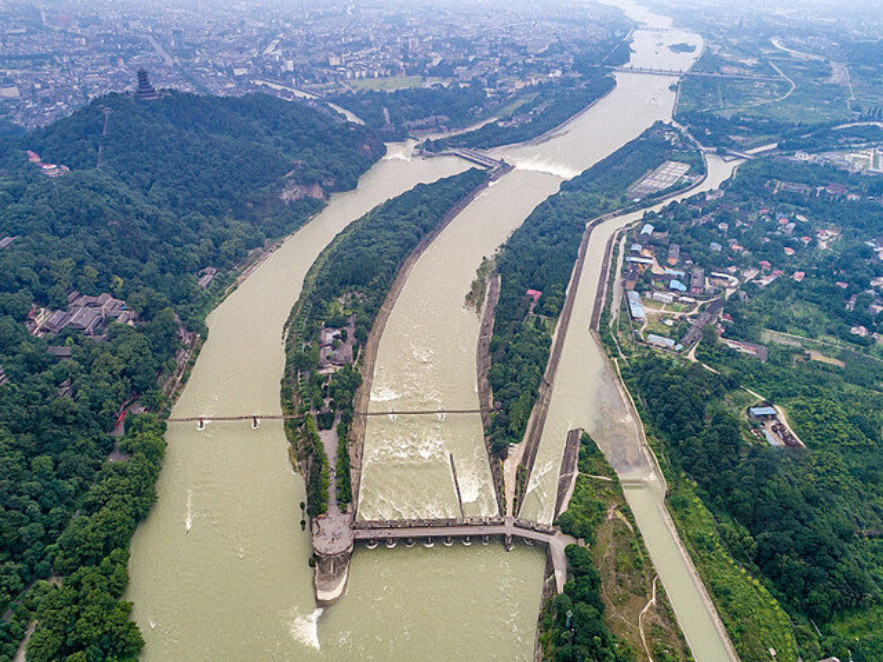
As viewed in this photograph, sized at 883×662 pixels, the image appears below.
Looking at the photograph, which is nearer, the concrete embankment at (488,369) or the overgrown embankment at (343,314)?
the concrete embankment at (488,369)

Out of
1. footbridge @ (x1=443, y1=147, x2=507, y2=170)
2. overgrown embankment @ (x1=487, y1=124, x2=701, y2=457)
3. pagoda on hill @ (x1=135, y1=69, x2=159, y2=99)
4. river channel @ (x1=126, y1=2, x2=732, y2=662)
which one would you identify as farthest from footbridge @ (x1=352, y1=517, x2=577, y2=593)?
pagoda on hill @ (x1=135, y1=69, x2=159, y2=99)

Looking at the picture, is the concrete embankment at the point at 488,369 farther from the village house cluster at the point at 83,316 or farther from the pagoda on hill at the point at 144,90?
the pagoda on hill at the point at 144,90

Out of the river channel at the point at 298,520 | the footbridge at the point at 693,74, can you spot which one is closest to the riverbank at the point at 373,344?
the river channel at the point at 298,520

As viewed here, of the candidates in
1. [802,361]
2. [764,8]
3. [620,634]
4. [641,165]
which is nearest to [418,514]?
[620,634]

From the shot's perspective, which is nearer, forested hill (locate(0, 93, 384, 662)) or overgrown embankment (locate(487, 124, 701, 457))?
forested hill (locate(0, 93, 384, 662))

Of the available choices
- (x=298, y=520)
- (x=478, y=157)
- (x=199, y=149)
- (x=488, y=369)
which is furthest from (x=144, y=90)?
(x=298, y=520)

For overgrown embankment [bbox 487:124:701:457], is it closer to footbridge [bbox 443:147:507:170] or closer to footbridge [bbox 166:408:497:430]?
footbridge [bbox 166:408:497:430]

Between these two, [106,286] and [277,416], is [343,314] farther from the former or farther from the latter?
[106,286]
